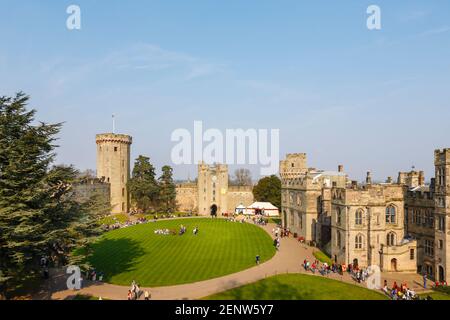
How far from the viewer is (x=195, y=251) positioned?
41.1m

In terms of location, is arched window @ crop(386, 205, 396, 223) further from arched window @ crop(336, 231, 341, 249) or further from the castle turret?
the castle turret

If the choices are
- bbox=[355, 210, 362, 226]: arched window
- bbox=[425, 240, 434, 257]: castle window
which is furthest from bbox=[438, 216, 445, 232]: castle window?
bbox=[355, 210, 362, 226]: arched window

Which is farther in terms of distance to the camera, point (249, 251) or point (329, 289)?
point (249, 251)

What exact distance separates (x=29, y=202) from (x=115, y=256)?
57.9 ft

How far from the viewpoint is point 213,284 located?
93.5ft

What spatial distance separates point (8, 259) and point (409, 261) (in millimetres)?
33079

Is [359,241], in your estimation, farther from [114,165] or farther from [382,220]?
[114,165]

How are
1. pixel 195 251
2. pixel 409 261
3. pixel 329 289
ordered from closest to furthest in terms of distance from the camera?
pixel 329 289 < pixel 409 261 < pixel 195 251

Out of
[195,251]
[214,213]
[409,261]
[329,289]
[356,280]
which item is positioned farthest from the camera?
[214,213]

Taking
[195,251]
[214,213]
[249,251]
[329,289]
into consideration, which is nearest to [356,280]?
[329,289]

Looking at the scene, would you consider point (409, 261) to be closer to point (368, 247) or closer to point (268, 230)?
point (368, 247)

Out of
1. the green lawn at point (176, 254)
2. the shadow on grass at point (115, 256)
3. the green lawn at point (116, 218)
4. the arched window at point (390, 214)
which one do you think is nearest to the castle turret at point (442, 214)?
the arched window at point (390, 214)

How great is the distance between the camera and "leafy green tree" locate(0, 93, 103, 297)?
69.5 feet

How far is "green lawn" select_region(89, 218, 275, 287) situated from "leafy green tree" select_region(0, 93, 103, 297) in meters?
7.28
